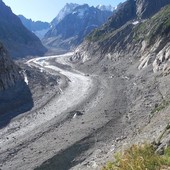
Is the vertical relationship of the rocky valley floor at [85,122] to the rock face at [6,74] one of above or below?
below

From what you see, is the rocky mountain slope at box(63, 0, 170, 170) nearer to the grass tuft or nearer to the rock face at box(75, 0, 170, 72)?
the rock face at box(75, 0, 170, 72)

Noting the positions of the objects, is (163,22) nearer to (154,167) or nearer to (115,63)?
(115,63)

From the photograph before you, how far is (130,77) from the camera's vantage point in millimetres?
91250

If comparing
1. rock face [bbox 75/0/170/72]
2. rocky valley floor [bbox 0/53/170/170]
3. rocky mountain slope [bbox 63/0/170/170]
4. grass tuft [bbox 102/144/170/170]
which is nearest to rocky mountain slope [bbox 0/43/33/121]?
rocky valley floor [bbox 0/53/170/170]

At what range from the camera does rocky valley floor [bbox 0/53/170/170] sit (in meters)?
41.7

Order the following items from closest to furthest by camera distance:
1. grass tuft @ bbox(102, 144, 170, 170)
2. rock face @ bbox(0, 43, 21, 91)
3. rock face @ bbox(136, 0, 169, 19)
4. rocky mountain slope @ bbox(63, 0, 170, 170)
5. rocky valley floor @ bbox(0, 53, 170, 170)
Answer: grass tuft @ bbox(102, 144, 170, 170), rocky valley floor @ bbox(0, 53, 170, 170), rocky mountain slope @ bbox(63, 0, 170, 170), rock face @ bbox(0, 43, 21, 91), rock face @ bbox(136, 0, 169, 19)

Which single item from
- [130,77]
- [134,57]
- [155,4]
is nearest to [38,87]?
[130,77]

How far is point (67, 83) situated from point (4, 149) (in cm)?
5074

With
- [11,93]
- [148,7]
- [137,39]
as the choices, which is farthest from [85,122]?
[148,7]

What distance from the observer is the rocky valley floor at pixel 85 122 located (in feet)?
137

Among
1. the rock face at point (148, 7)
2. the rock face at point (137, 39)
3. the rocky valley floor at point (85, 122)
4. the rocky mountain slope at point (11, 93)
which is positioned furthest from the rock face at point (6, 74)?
the rock face at point (148, 7)

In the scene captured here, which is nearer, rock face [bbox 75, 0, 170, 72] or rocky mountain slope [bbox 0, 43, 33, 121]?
rocky mountain slope [bbox 0, 43, 33, 121]

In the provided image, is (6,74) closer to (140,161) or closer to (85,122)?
(85,122)

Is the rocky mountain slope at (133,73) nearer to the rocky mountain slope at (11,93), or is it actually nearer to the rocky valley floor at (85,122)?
the rocky valley floor at (85,122)
